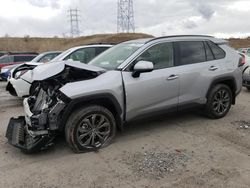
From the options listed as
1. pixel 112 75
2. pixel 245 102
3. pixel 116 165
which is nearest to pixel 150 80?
pixel 112 75

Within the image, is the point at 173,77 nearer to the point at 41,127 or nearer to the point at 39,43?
the point at 41,127

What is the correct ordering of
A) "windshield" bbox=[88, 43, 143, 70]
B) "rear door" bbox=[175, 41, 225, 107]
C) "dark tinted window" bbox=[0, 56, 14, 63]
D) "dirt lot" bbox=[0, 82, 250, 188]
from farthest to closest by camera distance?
"dark tinted window" bbox=[0, 56, 14, 63], "rear door" bbox=[175, 41, 225, 107], "windshield" bbox=[88, 43, 143, 70], "dirt lot" bbox=[0, 82, 250, 188]

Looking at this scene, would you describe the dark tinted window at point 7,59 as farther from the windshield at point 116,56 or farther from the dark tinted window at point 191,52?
the dark tinted window at point 191,52

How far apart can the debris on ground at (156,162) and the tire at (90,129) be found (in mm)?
619

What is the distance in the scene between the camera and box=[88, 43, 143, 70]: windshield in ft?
18.2

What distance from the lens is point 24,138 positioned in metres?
5.20

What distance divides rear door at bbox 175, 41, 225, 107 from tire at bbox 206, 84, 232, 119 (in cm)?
22

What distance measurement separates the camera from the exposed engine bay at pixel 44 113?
4762mm

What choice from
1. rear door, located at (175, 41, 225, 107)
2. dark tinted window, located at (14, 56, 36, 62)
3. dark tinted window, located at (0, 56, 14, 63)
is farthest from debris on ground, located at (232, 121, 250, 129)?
dark tinted window, located at (0, 56, 14, 63)

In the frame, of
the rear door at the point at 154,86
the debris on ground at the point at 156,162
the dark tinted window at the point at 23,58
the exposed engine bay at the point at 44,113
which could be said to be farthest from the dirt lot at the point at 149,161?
the dark tinted window at the point at 23,58

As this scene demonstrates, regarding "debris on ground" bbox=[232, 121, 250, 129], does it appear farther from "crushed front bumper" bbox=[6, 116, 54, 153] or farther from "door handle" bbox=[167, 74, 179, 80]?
"crushed front bumper" bbox=[6, 116, 54, 153]

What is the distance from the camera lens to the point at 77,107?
491 centimetres

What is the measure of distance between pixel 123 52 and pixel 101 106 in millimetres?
1255

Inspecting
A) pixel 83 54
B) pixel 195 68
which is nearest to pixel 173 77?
pixel 195 68
